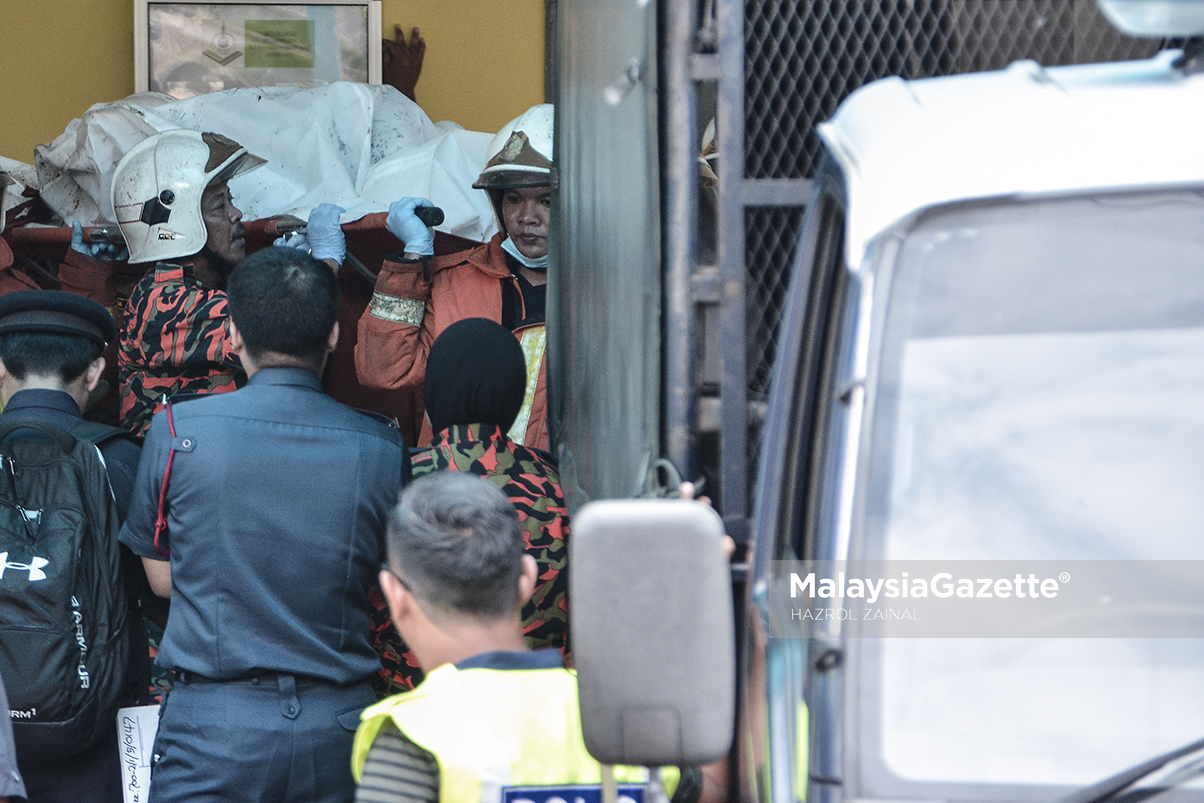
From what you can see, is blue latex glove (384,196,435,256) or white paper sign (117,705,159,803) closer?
white paper sign (117,705,159,803)

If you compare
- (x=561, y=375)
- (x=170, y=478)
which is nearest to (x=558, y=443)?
(x=561, y=375)

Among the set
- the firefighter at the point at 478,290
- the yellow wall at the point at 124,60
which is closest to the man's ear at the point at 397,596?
the firefighter at the point at 478,290

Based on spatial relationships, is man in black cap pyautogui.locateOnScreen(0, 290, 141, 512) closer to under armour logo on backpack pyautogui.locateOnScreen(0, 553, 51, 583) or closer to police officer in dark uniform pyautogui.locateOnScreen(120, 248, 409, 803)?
Answer: under armour logo on backpack pyautogui.locateOnScreen(0, 553, 51, 583)

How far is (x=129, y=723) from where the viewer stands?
3.11 meters

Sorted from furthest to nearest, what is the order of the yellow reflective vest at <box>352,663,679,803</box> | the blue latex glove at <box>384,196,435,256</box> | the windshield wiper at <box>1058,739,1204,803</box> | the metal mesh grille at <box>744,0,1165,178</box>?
the blue latex glove at <box>384,196,435,256</box>, the metal mesh grille at <box>744,0,1165,178</box>, the yellow reflective vest at <box>352,663,679,803</box>, the windshield wiper at <box>1058,739,1204,803</box>

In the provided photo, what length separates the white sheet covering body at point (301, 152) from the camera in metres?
5.52

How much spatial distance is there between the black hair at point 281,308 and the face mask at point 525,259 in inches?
61.6

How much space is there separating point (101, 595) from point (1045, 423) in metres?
2.33

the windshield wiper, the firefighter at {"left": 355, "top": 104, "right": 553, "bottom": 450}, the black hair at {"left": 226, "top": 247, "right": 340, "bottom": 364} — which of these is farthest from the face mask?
the windshield wiper

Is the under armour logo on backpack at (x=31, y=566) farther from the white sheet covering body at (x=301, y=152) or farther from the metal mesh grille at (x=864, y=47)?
the white sheet covering body at (x=301, y=152)

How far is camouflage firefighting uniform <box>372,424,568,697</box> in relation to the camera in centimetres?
285

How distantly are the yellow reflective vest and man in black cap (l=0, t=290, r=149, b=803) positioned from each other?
1719 millimetres

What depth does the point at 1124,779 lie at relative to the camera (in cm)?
134

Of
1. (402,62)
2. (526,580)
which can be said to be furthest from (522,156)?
(402,62)
